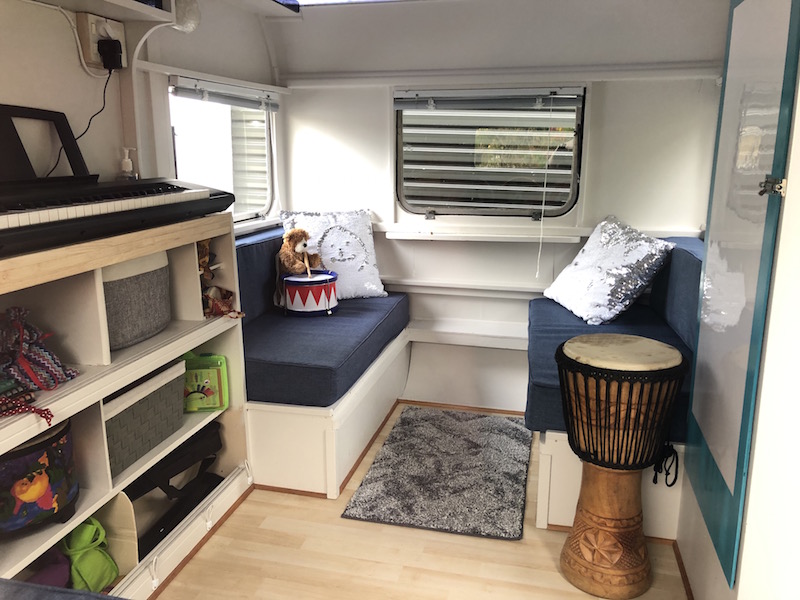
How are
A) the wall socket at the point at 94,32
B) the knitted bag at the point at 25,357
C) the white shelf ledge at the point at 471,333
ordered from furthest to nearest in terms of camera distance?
the white shelf ledge at the point at 471,333
the wall socket at the point at 94,32
the knitted bag at the point at 25,357

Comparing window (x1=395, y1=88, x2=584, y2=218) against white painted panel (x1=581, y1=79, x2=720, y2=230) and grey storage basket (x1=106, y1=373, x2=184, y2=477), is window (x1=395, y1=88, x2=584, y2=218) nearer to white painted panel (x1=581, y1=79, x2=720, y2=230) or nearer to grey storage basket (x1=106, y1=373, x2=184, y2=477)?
white painted panel (x1=581, y1=79, x2=720, y2=230)

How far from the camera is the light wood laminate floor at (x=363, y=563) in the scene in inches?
86.1

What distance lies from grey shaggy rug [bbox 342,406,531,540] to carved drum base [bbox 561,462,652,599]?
0.33m

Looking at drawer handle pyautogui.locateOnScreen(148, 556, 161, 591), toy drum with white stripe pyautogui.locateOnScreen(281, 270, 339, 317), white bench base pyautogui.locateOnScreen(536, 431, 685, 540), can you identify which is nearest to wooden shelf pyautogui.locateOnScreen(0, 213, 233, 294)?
toy drum with white stripe pyautogui.locateOnScreen(281, 270, 339, 317)

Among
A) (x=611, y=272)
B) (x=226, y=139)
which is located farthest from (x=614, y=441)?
(x=226, y=139)

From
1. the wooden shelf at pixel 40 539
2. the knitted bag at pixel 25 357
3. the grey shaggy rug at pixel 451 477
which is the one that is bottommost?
the grey shaggy rug at pixel 451 477

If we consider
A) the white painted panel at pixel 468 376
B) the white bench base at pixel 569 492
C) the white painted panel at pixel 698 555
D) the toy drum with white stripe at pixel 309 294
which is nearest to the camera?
the white painted panel at pixel 698 555

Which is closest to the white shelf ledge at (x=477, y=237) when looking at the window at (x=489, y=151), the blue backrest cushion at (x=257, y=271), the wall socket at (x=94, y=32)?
the window at (x=489, y=151)

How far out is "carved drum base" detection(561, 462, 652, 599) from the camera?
217 centimetres

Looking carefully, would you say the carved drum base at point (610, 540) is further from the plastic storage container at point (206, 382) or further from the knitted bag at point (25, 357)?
the knitted bag at point (25, 357)

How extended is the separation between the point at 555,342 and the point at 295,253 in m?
1.37

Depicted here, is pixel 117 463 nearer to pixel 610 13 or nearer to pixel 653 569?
pixel 653 569

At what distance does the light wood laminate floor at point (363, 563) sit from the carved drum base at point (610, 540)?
0.19 ft

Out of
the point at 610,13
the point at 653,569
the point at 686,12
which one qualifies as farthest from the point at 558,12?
the point at 653,569
